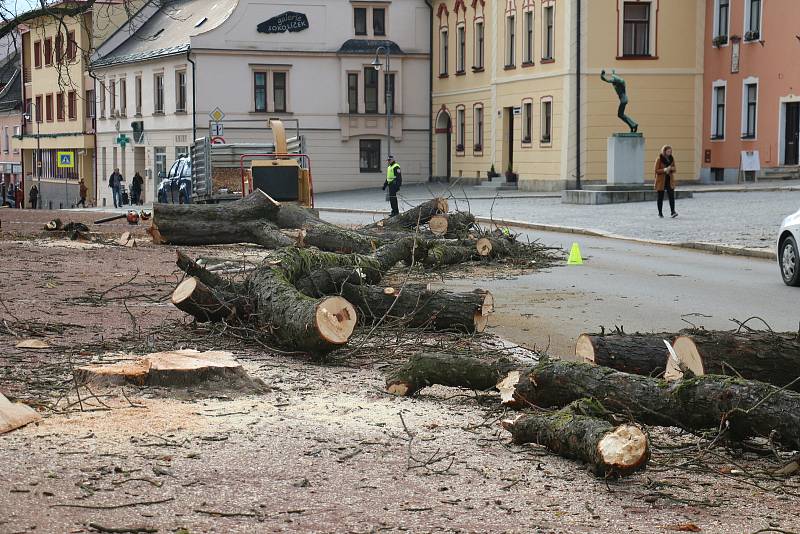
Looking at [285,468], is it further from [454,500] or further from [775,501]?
[775,501]

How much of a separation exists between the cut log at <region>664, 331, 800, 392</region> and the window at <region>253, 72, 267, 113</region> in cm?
5348

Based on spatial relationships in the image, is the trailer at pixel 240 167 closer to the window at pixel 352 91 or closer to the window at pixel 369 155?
the window at pixel 352 91

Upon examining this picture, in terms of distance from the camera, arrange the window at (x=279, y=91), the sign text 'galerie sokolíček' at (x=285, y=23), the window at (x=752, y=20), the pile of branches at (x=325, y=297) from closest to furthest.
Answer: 1. the pile of branches at (x=325, y=297)
2. the window at (x=752, y=20)
3. the sign text 'galerie sokolíček' at (x=285, y=23)
4. the window at (x=279, y=91)

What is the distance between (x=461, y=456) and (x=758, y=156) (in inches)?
1567

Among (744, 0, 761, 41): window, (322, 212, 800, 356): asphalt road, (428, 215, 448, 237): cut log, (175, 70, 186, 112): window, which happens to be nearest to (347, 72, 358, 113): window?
(175, 70, 186, 112): window

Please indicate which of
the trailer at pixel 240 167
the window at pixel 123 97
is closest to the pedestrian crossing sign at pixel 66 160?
the window at pixel 123 97

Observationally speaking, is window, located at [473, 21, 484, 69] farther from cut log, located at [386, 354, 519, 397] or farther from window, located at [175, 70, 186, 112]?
cut log, located at [386, 354, 519, 397]

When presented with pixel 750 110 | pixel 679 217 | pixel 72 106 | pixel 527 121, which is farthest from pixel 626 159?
pixel 72 106

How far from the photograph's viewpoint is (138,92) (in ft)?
215

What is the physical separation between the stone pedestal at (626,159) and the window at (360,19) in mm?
25587

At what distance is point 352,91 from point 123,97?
46.0ft

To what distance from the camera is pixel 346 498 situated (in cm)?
556

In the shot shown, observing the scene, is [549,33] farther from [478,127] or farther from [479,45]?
[478,127]

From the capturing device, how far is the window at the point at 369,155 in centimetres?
6203
